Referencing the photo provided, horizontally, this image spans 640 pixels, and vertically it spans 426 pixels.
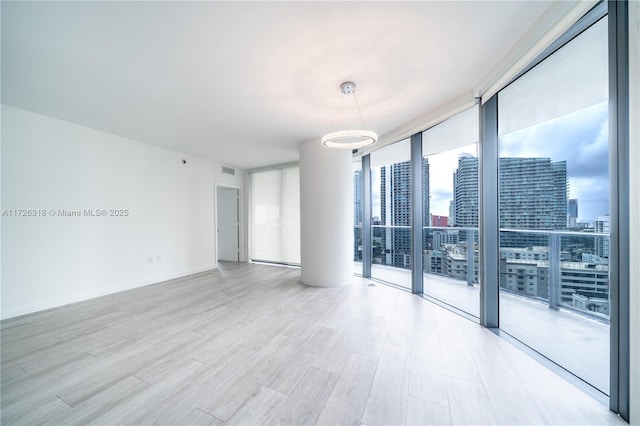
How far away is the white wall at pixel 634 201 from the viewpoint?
133cm

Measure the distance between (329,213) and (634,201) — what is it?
138 inches

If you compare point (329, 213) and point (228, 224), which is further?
point (228, 224)

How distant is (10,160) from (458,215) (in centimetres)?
669

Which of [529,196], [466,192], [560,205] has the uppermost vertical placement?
[466,192]

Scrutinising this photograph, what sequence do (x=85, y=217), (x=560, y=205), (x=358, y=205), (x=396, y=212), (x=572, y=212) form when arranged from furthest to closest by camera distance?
(x=358, y=205)
(x=396, y=212)
(x=85, y=217)
(x=560, y=205)
(x=572, y=212)

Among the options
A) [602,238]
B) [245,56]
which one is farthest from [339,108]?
[602,238]

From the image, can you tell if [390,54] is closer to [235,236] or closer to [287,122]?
[287,122]

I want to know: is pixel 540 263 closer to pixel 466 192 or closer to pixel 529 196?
pixel 529 196

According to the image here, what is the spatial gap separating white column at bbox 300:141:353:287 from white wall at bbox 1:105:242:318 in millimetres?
3252

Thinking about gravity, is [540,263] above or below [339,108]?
below

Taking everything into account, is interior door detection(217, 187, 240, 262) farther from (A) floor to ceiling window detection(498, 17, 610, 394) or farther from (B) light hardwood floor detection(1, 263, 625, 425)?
(A) floor to ceiling window detection(498, 17, 610, 394)

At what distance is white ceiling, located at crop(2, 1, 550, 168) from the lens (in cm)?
169

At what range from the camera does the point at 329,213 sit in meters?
4.38

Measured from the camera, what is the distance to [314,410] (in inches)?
60.8
